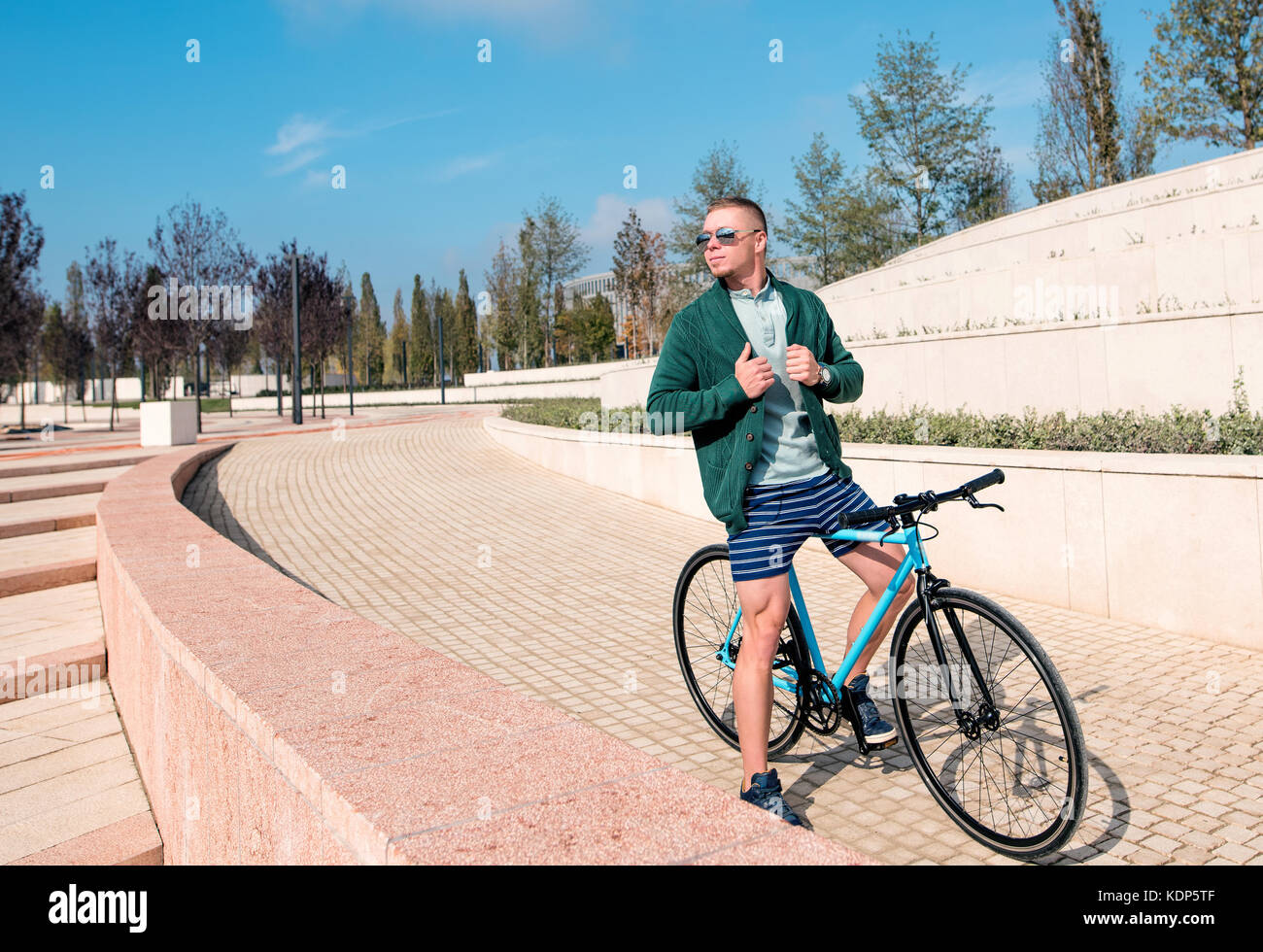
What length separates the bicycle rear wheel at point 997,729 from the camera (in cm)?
303

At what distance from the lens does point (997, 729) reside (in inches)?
131

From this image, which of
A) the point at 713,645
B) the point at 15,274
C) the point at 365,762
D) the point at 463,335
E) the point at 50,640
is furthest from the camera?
the point at 463,335

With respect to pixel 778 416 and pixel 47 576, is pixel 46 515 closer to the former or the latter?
pixel 47 576

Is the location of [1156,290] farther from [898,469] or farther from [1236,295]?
[898,469]

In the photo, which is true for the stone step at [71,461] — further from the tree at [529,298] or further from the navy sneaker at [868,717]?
the tree at [529,298]

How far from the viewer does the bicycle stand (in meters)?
3.08

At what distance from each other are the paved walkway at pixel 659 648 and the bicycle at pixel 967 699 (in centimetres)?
20

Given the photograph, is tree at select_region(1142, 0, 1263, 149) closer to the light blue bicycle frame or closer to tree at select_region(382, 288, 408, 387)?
the light blue bicycle frame

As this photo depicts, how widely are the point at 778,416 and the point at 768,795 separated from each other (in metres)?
1.38

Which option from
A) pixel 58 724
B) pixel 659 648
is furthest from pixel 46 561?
pixel 659 648

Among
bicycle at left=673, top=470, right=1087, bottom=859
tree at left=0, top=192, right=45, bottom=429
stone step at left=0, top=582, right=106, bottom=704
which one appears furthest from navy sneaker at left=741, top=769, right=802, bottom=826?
tree at left=0, top=192, right=45, bottom=429

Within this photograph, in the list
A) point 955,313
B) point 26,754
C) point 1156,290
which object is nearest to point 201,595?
point 26,754
